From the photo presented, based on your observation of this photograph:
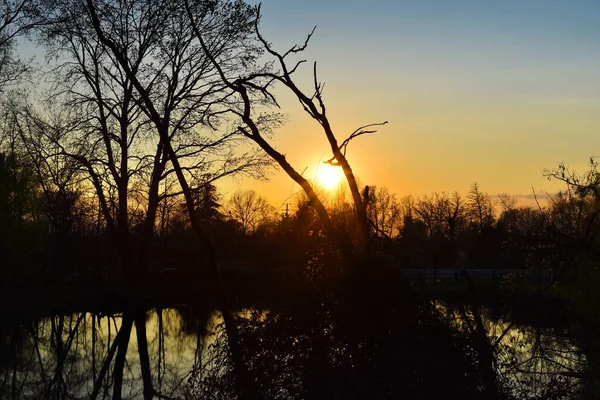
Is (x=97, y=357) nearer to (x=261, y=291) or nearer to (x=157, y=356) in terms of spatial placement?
(x=157, y=356)

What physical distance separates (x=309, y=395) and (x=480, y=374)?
2.04 meters

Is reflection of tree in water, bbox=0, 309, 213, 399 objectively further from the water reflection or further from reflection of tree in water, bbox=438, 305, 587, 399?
reflection of tree in water, bbox=438, 305, 587, 399

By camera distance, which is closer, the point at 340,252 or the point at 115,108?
the point at 340,252

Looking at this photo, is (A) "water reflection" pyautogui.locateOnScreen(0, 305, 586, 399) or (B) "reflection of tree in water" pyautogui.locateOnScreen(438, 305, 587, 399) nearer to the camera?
(B) "reflection of tree in water" pyautogui.locateOnScreen(438, 305, 587, 399)

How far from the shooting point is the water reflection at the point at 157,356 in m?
9.02

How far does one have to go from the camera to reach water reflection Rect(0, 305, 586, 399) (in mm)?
9016

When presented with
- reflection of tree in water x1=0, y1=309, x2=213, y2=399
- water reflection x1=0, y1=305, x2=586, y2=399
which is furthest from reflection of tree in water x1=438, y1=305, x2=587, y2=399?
reflection of tree in water x1=0, y1=309, x2=213, y2=399

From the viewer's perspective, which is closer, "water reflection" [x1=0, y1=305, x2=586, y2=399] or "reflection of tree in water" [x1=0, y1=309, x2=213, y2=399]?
"water reflection" [x1=0, y1=305, x2=586, y2=399]

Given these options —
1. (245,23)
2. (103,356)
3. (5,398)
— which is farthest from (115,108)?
(5,398)

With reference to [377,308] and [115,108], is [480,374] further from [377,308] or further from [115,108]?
[115,108]

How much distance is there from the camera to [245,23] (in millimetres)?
29172

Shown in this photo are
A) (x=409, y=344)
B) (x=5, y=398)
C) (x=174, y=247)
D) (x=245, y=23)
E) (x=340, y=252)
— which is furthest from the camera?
(x=174, y=247)

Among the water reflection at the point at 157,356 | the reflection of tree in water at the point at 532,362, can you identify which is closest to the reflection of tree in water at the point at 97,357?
the water reflection at the point at 157,356

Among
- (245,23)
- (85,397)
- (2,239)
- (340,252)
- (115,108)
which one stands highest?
(245,23)
